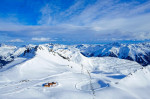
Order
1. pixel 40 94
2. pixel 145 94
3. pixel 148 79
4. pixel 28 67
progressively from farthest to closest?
pixel 28 67, pixel 148 79, pixel 145 94, pixel 40 94

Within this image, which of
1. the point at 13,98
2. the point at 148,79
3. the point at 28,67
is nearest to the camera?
the point at 13,98

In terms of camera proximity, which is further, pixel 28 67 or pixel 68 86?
pixel 28 67

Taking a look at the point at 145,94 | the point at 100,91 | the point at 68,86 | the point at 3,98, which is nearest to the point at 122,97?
the point at 100,91

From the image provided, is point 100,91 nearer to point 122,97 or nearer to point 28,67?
point 122,97

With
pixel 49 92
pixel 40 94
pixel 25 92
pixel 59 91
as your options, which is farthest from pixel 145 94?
pixel 25 92

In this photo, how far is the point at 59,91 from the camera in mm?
21188

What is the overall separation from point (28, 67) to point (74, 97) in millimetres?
28056

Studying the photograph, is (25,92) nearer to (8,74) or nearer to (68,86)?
(68,86)

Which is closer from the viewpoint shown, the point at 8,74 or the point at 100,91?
the point at 100,91

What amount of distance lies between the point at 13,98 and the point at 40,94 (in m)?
4.02

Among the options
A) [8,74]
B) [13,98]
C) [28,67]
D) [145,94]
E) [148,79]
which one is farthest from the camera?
[28,67]

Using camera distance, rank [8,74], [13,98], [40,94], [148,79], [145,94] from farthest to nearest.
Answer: [8,74]
[148,79]
[145,94]
[40,94]
[13,98]

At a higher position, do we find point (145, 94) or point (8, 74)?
point (8, 74)

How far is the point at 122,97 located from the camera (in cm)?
1948
